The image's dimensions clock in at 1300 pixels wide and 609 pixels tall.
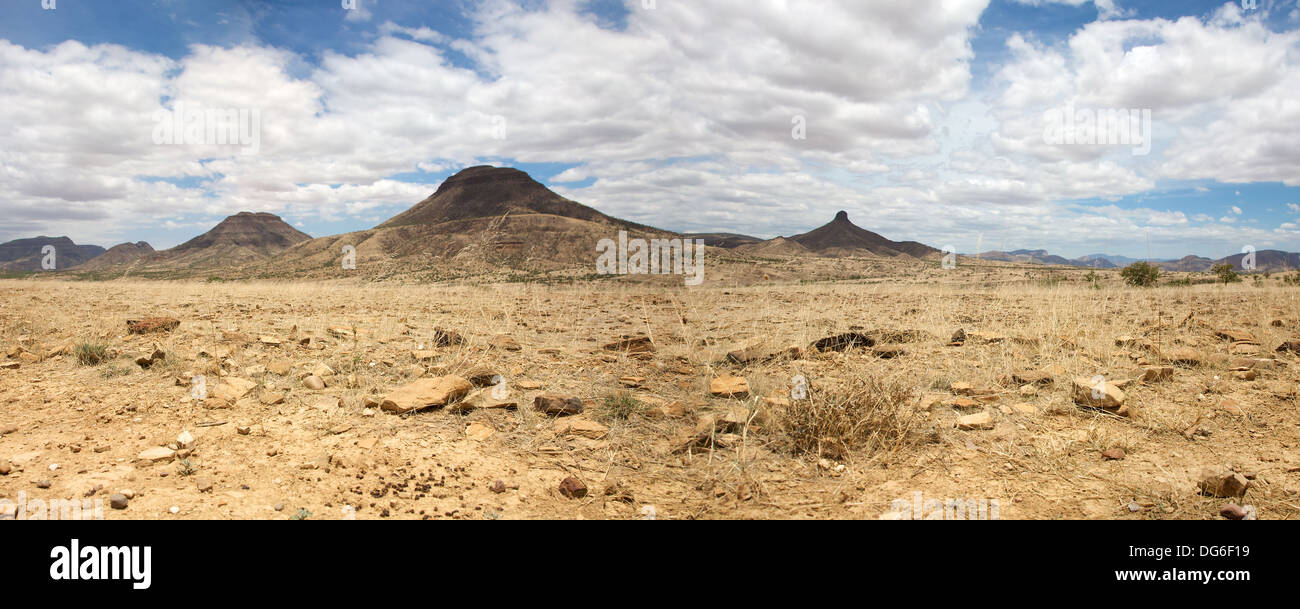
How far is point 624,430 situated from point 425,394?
65.0 inches

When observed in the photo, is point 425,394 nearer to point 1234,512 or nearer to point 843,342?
point 843,342

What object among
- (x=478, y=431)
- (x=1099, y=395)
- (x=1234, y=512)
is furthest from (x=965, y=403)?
(x=478, y=431)

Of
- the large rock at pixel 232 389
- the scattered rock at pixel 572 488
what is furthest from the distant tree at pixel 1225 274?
the large rock at pixel 232 389

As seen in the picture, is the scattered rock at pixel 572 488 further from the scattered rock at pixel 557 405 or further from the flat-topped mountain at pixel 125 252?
the flat-topped mountain at pixel 125 252

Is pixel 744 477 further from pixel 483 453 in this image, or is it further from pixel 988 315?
pixel 988 315

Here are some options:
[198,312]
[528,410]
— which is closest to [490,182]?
[198,312]

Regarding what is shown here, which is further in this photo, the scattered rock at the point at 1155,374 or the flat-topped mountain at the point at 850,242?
the flat-topped mountain at the point at 850,242

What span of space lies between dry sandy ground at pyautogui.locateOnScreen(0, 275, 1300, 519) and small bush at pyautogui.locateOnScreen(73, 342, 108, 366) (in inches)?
3.7

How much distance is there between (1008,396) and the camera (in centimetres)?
525

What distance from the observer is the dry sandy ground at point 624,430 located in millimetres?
3354

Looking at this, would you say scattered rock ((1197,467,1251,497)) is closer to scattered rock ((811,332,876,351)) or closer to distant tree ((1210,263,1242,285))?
scattered rock ((811,332,876,351))

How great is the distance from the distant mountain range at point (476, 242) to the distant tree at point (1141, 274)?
A: 2.44 feet

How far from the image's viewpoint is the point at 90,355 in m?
5.71
